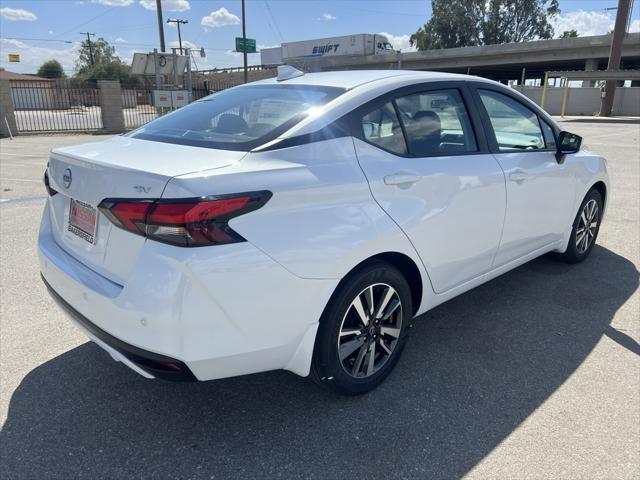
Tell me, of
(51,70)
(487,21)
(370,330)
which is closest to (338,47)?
(487,21)

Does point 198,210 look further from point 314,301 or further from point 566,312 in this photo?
point 566,312

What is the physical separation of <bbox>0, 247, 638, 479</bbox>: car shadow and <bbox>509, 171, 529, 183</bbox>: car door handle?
1036 mm

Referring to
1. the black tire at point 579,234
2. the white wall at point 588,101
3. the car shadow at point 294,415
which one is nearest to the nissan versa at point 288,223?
the car shadow at point 294,415

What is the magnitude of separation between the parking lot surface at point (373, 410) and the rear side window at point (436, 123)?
127 centimetres

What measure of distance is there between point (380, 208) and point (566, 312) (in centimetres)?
212

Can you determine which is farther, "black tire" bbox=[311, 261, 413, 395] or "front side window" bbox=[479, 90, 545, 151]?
"front side window" bbox=[479, 90, 545, 151]

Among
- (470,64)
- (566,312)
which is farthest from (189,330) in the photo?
(470,64)

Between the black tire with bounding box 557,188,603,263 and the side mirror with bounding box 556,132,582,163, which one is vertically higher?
the side mirror with bounding box 556,132,582,163

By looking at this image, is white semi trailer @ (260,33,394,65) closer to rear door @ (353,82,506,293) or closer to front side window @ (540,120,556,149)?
front side window @ (540,120,556,149)

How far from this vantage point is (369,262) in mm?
2549

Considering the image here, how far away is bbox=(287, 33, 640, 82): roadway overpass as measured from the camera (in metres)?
42.5

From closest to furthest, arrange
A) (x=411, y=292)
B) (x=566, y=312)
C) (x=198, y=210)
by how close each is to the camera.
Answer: (x=198, y=210) < (x=411, y=292) < (x=566, y=312)

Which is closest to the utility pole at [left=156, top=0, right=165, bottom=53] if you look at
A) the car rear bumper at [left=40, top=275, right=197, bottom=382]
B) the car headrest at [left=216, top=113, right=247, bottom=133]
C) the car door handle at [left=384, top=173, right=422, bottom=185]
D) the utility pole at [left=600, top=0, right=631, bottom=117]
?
the utility pole at [left=600, top=0, right=631, bottom=117]

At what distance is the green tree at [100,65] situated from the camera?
8031 centimetres
